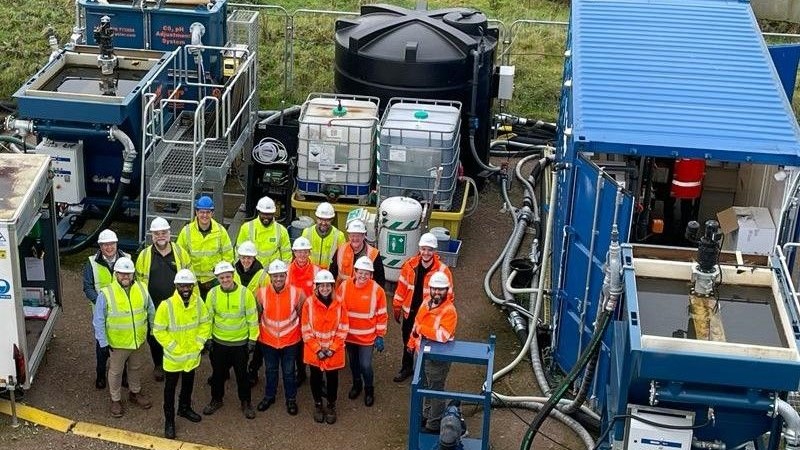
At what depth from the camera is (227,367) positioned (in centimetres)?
1020

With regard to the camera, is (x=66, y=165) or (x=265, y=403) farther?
(x=66, y=165)

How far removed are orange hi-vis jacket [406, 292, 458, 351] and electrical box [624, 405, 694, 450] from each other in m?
2.24

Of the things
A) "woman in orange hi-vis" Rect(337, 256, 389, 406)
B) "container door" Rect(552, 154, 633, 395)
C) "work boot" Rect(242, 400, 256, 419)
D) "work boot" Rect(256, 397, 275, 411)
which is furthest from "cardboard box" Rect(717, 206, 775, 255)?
"work boot" Rect(242, 400, 256, 419)

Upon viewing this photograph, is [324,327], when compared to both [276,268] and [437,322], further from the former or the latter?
[437,322]

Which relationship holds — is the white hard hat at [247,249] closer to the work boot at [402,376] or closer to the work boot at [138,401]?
the work boot at [138,401]

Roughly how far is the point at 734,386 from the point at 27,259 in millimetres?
7124

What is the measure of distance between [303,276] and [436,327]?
4.84 feet

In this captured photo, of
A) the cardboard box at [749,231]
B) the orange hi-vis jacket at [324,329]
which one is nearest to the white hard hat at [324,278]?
the orange hi-vis jacket at [324,329]

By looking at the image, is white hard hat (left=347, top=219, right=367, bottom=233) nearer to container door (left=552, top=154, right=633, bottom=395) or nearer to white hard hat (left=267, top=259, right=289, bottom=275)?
white hard hat (left=267, top=259, right=289, bottom=275)

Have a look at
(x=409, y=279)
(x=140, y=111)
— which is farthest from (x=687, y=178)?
(x=140, y=111)

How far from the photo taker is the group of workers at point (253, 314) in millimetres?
9727

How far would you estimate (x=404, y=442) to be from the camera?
1016cm

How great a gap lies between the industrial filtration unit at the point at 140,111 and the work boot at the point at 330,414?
3.27 meters

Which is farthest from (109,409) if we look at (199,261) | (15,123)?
(15,123)
